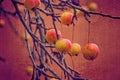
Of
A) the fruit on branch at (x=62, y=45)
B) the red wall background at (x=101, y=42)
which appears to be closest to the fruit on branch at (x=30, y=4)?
the fruit on branch at (x=62, y=45)

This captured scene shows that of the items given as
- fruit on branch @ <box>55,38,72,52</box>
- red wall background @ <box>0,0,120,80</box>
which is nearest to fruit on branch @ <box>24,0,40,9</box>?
fruit on branch @ <box>55,38,72,52</box>

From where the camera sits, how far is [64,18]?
1.01 metres

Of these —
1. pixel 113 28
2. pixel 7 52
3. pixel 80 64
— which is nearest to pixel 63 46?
pixel 7 52

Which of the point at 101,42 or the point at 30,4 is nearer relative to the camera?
the point at 30,4

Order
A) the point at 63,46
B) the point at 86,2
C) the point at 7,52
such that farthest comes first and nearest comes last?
the point at 86,2 → the point at 7,52 → the point at 63,46

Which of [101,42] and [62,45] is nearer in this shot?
[62,45]

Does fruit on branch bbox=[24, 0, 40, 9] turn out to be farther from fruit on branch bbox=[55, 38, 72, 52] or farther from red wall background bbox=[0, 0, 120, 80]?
red wall background bbox=[0, 0, 120, 80]

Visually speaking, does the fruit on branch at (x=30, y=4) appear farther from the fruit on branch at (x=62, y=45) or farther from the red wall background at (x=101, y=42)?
the red wall background at (x=101, y=42)

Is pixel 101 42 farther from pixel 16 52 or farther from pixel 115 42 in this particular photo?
pixel 16 52

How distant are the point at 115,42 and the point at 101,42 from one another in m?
0.11

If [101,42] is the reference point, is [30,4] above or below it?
above

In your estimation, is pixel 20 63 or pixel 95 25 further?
pixel 95 25

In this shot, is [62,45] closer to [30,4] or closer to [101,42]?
[30,4]

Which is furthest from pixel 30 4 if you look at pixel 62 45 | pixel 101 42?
pixel 101 42
